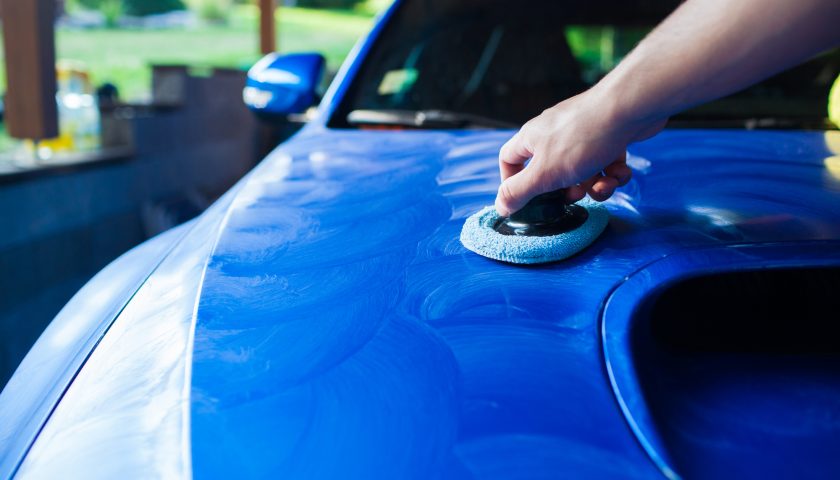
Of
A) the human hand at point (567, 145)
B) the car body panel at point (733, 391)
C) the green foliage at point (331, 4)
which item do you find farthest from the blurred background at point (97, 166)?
the green foliage at point (331, 4)

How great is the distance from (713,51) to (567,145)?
0.19 meters

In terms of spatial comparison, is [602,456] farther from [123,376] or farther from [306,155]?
[306,155]

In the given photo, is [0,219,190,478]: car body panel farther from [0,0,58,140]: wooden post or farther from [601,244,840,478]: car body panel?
[0,0,58,140]: wooden post

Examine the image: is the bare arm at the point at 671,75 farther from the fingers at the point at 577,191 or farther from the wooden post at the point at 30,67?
the wooden post at the point at 30,67

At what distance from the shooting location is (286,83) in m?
2.10

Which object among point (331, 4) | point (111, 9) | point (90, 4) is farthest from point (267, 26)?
point (331, 4)

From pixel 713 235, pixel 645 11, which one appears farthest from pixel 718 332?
pixel 645 11

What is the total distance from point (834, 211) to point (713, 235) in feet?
0.64

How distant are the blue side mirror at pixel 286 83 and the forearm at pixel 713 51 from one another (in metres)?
1.41

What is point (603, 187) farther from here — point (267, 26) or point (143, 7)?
point (143, 7)

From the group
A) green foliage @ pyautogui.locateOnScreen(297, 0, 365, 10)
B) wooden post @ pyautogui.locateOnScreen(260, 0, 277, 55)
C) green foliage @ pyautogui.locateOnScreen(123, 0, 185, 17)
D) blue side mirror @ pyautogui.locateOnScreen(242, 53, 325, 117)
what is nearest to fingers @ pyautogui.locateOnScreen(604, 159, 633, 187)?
blue side mirror @ pyautogui.locateOnScreen(242, 53, 325, 117)

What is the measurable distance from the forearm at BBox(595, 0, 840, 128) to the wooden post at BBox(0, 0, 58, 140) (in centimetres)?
458

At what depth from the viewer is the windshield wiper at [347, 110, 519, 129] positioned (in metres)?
1.79

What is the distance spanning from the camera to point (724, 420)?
78 centimetres
